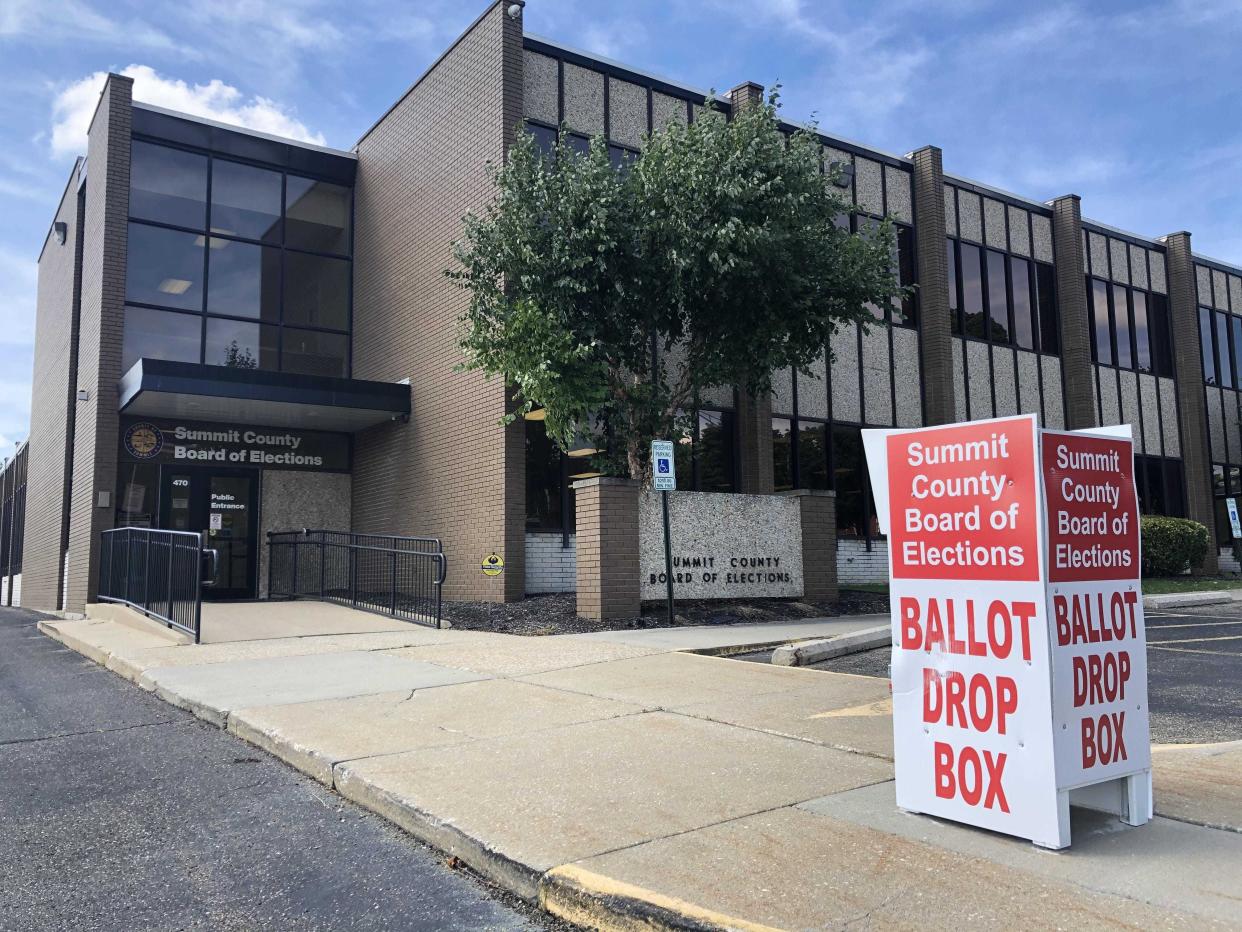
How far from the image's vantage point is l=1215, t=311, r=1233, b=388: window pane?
27.1 metres

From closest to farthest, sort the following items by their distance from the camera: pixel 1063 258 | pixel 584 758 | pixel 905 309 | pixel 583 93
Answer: pixel 584 758, pixel 583 93, pixel 905 309, pixel 1063 258

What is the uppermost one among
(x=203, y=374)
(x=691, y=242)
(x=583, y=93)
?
(x=583, y=93)

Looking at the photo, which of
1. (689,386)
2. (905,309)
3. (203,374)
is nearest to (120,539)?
(203,374)

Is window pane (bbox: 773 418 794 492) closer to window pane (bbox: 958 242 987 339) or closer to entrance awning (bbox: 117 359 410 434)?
window pane (bbox: 958 242 987 339)

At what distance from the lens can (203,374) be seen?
591 inches

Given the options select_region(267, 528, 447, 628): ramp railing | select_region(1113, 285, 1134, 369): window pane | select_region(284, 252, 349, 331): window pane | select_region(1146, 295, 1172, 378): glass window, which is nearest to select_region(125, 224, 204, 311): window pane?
select_region(284, 252, 349, 331): window pane

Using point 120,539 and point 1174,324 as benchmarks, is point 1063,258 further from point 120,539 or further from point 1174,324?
point 120,539

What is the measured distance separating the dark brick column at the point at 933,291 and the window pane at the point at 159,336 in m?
14.4

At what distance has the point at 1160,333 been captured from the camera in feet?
84.7

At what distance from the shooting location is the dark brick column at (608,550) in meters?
12.5

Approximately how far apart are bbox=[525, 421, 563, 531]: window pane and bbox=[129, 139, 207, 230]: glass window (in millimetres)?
7929

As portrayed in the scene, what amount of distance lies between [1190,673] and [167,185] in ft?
57.3

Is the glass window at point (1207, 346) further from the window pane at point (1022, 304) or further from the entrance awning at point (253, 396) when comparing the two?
the entrance awning at point (253, 396)

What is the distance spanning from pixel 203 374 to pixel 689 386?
7513mm
